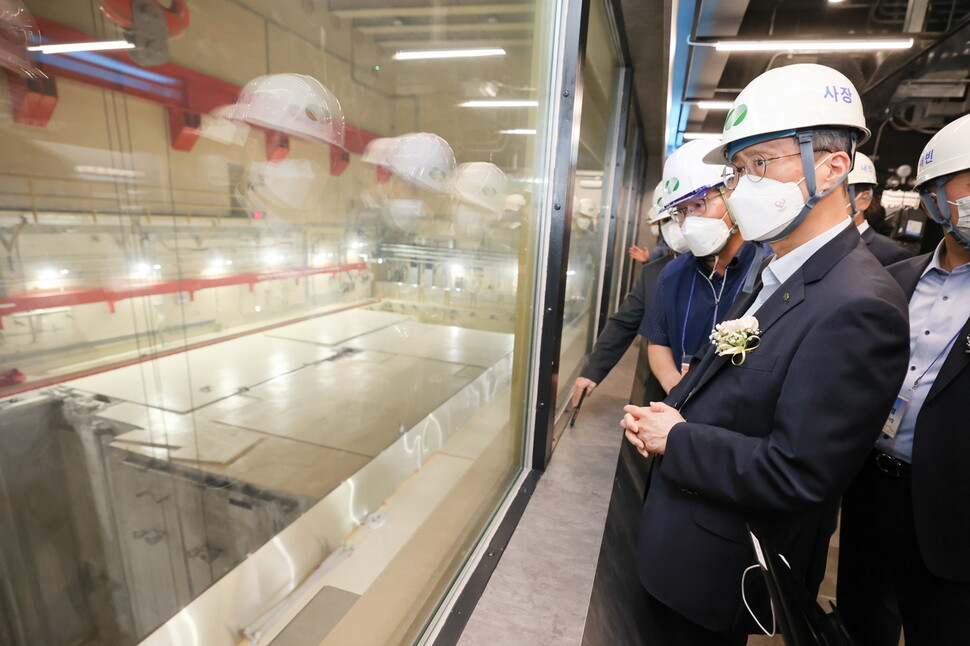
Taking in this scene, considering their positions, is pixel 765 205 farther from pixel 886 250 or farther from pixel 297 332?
pixel 886 250

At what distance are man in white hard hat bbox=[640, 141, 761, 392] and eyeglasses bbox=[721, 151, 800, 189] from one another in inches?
18.0

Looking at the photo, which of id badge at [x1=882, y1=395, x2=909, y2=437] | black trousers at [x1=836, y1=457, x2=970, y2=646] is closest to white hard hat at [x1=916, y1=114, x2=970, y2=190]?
id badge at [x1=882, y1=395, x2=909, y2=437]

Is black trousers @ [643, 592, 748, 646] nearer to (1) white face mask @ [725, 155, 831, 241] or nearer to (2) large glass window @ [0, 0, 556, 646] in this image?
(2) large glass window @ [0, 0, 556, 646]

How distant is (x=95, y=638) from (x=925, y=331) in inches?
96.2

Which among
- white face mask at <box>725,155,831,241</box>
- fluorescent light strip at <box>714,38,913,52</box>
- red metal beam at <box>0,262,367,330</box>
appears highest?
fluorescent light strip at <box>714,38,913,52</box>

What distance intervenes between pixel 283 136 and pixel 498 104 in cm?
123

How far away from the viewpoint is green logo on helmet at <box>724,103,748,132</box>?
1.09 metres

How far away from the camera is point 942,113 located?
798cm

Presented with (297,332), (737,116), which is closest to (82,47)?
(297,332)

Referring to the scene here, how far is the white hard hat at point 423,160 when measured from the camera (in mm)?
1409

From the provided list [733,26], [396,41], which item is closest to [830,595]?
[396,41]

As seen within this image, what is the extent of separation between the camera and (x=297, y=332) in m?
1.42

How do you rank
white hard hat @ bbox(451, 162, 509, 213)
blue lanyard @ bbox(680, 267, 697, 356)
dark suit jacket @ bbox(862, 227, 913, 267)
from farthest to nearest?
1. dark suit jacket @ bbox(862, 227, 913, 267)
2. blue lanyard @ bbox(680, 267, 697, 356)
3. white hard hat @ bbox(451, 162, 509, 213)

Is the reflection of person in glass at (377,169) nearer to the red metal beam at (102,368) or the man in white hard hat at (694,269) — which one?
the red metal beam at (102,368)
